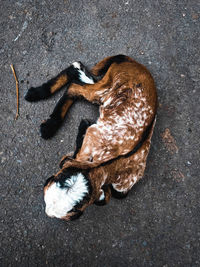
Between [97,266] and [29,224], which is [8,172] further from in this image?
[97,266]

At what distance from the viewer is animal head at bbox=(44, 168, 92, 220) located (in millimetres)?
2229

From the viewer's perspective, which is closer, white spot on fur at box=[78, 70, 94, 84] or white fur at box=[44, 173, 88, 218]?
white fur at box=[44, 173, 88, 218]

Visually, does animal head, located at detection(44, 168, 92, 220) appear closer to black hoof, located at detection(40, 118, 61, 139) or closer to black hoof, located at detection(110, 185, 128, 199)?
black hoof, located at detection(110, 185, 128, 199)

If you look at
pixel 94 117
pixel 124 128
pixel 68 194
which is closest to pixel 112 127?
pixel 124 128

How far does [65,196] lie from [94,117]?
168cm

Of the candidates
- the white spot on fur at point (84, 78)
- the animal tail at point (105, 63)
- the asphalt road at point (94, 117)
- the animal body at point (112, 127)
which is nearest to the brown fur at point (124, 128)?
the animal body at point (112, 127)

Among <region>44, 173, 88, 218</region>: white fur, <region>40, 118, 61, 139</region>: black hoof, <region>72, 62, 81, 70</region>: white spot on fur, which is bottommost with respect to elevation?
<region>40, 118, 61, 139</region>: black hoof

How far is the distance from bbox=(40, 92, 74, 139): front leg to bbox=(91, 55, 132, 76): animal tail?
1.81 feet

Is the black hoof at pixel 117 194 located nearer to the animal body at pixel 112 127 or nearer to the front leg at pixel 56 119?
the animal body at pixel 112 127

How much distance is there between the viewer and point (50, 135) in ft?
11.6

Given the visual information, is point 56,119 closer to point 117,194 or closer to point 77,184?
point 117,194

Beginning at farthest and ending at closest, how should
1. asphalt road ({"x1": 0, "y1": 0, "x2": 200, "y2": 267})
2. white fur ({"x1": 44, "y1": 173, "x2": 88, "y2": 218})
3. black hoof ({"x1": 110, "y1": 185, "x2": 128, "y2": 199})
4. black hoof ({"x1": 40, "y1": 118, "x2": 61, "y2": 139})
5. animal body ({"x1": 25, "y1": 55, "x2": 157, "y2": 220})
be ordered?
black hoof ({"x1": 40, "y1": 118, "x2": 61, "y2": 139}), asphalt road ({"x1": 0, "y1": 0, "x2": 200, "y2": 267}), black hoof ({"x1": 110, "y1": 185, "x2": 128, "y2": 199}), animal body ({"x1": 25, "y1": 55, "x2": 157, "y2": 220}), white fur ({"x1": 44, "y1": 173, "x2": 88, "y2": 218})

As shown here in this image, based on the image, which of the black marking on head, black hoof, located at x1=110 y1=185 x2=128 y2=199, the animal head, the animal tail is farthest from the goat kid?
the black marking on head

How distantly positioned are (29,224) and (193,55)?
347 cm
